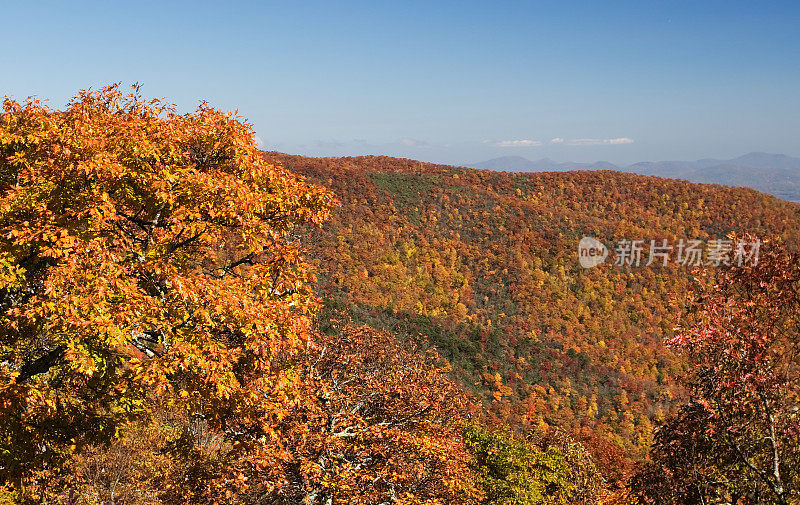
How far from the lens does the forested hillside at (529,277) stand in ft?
178

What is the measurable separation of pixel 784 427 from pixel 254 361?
336 inches

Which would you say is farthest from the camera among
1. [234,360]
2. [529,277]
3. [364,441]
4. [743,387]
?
[529,277]

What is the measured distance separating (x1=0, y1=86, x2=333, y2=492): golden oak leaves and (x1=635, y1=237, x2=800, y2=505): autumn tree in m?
6.45

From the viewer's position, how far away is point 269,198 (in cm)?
977

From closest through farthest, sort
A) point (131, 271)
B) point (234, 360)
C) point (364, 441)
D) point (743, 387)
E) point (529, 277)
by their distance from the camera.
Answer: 1. point (743, 387)
2. point (234, 360)
3. point (131, 271)
4. point (364, 441)
5. point (529, 277)

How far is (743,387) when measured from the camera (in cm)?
736

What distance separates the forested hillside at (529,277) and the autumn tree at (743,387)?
30.3 m

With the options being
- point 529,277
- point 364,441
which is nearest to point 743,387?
point 364,441

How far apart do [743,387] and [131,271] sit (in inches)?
380

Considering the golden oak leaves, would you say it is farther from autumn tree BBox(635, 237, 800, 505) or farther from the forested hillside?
the forested hillside

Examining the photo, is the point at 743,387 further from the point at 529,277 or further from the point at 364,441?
the point at 529,277

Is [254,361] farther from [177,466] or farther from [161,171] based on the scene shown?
[177,466]

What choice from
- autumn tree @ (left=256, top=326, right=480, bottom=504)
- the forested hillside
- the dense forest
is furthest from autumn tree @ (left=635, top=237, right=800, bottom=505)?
the forested hillside

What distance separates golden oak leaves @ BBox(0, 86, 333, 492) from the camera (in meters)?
7.60
